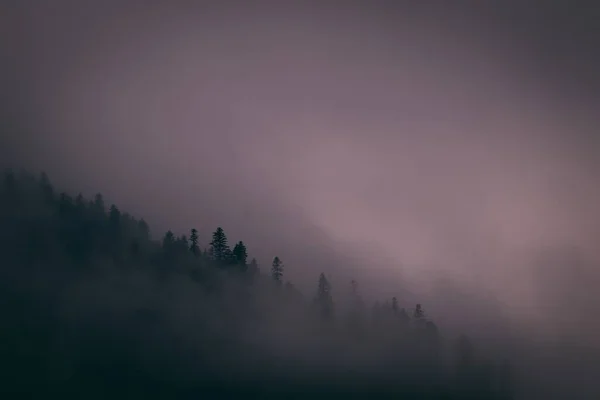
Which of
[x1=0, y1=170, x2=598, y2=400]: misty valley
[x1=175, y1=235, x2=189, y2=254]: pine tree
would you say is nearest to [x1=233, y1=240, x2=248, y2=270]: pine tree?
[x1=0, y1=170, x2=598, y2=400]: misty valley

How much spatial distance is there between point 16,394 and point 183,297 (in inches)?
2253

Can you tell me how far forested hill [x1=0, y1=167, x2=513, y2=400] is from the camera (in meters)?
156

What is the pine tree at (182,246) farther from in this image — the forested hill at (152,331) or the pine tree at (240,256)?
the pine tree at (240,256)

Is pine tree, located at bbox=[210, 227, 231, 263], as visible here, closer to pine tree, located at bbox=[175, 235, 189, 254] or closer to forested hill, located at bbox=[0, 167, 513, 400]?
forested hill, located at bbox=[0, 167, 513, 400]

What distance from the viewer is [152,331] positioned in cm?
17588

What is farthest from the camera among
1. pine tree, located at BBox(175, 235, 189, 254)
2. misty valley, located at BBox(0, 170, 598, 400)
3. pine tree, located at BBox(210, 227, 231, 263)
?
pine tree, located at BBox(175, 235, 189, 254)

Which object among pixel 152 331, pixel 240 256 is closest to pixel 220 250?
pixel 240 256

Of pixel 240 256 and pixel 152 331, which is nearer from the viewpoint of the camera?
pixel 152 331

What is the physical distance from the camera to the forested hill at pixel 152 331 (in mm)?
156500

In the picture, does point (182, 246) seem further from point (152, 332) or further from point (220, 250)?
point (152, 332)

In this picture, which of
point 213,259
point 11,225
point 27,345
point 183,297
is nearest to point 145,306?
point 183,297

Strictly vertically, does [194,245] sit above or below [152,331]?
above

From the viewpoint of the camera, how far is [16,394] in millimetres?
141375

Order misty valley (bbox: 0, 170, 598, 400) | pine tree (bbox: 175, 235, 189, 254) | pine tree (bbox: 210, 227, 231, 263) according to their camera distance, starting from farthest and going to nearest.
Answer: pine tree (bbox: 175, 235, 189, 254) < pine tree (bbox: 210, 227, 231, 263) < misty valley (bbox: 0, 170, 598, 400)
